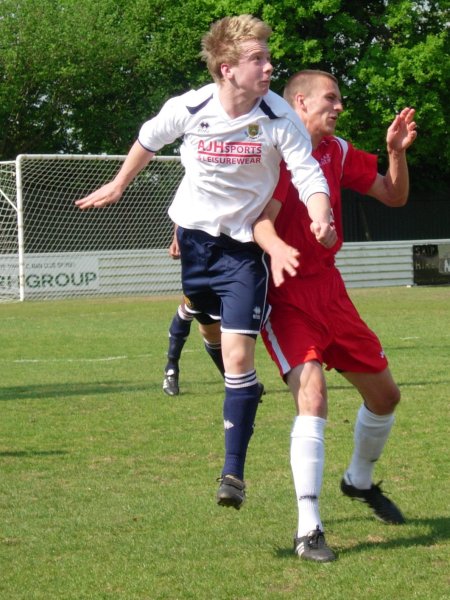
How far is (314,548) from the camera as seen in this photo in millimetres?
4629

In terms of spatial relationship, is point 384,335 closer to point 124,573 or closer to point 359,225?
point 124,573

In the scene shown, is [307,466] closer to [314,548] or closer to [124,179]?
[314,548]

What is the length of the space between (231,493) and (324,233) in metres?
1.13

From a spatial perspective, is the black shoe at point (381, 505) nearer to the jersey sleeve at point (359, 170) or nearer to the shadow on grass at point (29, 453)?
the jersey sleeve at point (359, 170)

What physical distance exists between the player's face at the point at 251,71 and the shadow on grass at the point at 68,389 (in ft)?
19.0

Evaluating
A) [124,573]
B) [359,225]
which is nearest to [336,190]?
[124,573]

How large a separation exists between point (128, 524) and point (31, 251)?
72.0 feet

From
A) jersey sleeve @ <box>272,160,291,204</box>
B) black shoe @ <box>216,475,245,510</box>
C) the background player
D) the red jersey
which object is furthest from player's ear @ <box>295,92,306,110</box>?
black shoe @ <box>216,475,245,510</box>

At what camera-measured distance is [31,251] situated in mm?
26828

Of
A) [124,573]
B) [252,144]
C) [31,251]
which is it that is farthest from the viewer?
[31,251]

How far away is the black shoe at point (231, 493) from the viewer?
4.77 m

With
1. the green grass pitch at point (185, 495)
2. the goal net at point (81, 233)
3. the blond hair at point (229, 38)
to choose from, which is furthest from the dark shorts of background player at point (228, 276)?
the goal net at point (81, 233)

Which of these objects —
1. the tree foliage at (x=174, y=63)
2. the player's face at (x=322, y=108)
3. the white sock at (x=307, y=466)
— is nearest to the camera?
the white sock at (x=307, y=466)

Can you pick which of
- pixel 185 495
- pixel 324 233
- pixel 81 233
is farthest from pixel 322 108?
pixel 81 233
